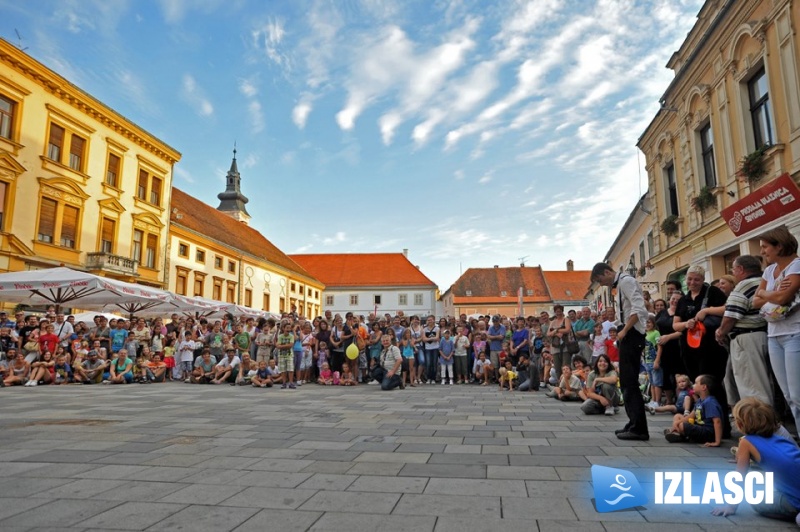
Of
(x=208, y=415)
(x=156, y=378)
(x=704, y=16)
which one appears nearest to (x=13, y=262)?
(x=156, y=378)

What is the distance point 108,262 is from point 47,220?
11.6 feet

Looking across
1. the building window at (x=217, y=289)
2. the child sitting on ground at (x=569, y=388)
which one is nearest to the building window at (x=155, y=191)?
the building window at (x=217, y=289)

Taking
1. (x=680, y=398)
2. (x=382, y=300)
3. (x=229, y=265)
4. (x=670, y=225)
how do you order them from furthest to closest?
(x=382, y=300), (x=229, y=265), (x=670, y=225), (x=680, y=398)

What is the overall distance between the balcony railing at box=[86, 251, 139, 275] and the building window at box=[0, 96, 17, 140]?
6765mm

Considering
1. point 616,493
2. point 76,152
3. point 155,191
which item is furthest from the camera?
point 155,191

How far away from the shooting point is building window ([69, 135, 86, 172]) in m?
26.6

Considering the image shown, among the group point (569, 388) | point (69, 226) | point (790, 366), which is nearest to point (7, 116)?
point (69, 226)

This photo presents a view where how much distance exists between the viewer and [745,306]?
4750 mm

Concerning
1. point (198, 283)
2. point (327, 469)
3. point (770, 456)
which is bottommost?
point (327, 469)

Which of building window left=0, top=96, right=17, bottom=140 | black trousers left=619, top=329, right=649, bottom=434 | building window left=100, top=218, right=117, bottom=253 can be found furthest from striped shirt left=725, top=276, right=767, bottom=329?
building window left=100, top=218, right=117, bottom=253

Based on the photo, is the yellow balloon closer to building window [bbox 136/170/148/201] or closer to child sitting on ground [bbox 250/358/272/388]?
child sitting on ground [bbox 250/358/272/388]

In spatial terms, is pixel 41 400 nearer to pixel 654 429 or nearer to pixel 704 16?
pixel 654 429

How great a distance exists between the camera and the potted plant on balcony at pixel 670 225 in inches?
678

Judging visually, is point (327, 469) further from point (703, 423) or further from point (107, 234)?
point (107, 234)
